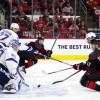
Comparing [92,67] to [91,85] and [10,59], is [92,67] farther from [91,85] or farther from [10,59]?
[10,59]

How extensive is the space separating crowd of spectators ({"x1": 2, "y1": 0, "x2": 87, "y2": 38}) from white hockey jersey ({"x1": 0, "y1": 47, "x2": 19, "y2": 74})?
5.97 m

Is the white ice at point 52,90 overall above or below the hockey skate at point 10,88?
below

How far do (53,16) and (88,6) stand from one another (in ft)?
5.34

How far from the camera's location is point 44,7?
13.1 m

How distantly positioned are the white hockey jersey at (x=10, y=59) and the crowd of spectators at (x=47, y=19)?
235 inches

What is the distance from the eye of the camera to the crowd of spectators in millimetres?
11828

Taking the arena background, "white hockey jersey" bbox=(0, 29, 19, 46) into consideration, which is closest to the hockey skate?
"white hockey jersey" bbox=(0, 29, 19, 46)

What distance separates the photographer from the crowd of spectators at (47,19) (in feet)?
38.8

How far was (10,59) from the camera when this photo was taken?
5496mm

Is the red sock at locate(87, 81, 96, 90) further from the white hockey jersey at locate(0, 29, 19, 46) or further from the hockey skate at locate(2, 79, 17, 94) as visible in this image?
the white hockey jersey at locate(0, 29, 19, 46)

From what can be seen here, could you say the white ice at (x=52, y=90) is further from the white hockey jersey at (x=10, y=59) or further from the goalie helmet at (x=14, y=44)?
the goalie helmet at (x=14, y=44)

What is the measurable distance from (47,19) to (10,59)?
7.02 m

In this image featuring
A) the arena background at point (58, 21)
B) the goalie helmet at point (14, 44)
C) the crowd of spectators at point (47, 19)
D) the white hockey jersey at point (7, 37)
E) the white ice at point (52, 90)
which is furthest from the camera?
the crowd of spectators at point (47, 19)

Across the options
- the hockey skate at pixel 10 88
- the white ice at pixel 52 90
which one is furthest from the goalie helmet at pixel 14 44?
the white ice at pixel 52 90
